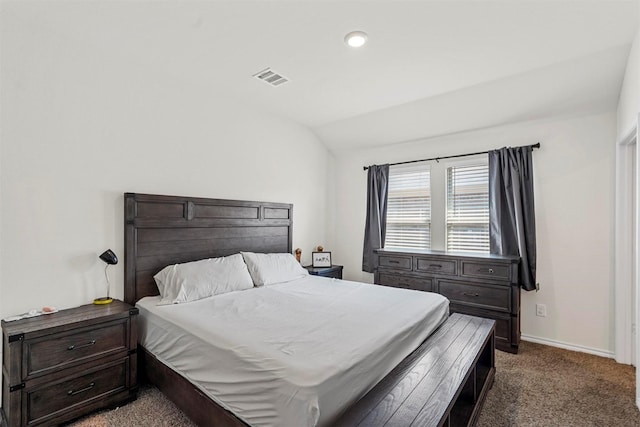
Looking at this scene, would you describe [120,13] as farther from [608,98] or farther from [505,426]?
[608,98]

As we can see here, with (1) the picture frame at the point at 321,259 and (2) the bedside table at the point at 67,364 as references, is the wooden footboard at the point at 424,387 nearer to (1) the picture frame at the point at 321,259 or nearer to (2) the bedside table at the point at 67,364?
(2) the bedside table at the point at 67,364

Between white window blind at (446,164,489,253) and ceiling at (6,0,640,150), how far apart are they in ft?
1.95

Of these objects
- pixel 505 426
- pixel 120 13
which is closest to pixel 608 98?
pixel 505 426

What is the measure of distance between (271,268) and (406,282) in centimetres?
166

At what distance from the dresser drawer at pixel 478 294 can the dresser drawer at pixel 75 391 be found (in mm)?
3104

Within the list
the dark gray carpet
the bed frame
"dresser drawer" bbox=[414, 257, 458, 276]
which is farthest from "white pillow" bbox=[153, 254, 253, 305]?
"dresser drawer" bbox=[414, 257, 458, 276]

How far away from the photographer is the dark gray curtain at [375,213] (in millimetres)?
4355

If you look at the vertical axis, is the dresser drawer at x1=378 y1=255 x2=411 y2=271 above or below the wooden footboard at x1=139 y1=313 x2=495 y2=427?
above

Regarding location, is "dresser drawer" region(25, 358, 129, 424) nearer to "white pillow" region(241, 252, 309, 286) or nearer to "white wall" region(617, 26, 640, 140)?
"white pillow" region(241, 252, 309, 286)

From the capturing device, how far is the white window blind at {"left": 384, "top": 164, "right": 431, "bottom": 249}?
13.6ft

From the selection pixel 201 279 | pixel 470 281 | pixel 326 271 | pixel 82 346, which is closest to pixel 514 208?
pixel 470 281

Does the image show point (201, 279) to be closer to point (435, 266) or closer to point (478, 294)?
point (435, 266)

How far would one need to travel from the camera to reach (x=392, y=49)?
2430mm

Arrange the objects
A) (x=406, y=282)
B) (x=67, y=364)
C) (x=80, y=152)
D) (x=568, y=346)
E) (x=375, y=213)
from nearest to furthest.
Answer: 1. (x=67, y=364)
2. (x=80, y=152)
3. (x=568, y=346)
4. (x=406, y=282)
5. (x=375, y=213)
